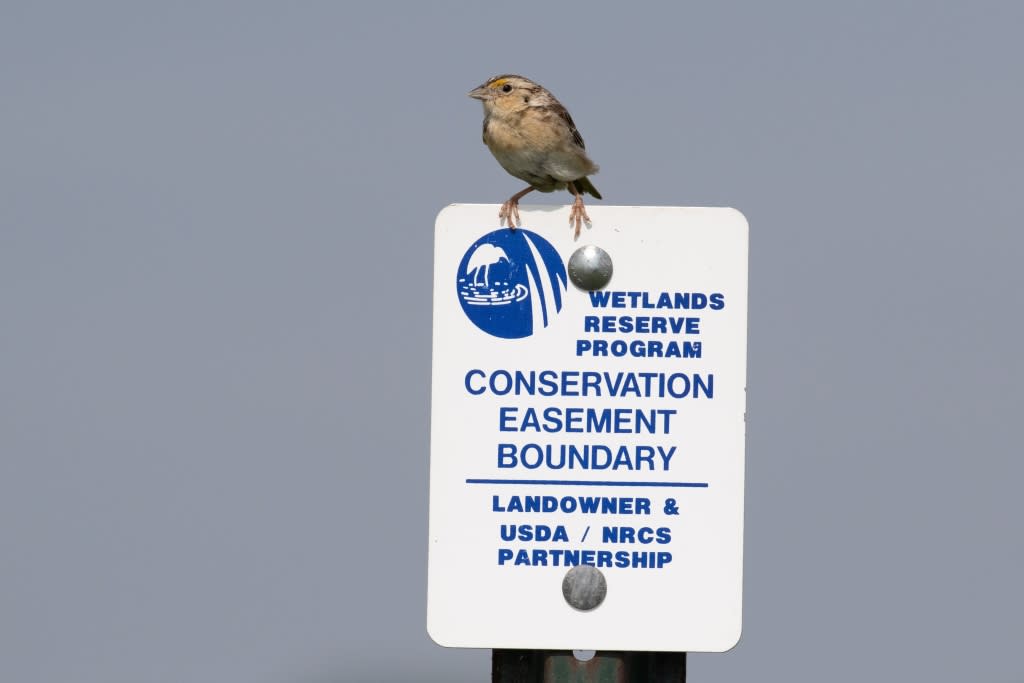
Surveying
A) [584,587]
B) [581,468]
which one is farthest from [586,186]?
[584,587]

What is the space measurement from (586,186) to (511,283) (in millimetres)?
1363

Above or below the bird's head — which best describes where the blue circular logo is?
below

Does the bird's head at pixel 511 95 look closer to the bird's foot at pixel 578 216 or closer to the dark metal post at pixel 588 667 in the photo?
the bird's foot at pixel 578 216

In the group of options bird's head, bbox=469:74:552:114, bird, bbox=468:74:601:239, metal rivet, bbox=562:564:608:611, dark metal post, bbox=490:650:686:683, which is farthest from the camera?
bird's head, bbox=469:74:552:114

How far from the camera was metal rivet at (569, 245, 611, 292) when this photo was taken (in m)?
3.59

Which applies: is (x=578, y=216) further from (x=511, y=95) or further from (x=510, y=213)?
(x=511, y=95)

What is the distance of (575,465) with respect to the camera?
3588 mm

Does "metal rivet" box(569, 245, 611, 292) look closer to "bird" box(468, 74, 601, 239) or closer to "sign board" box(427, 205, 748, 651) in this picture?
"sign board" box(427, 205, 748, 651)

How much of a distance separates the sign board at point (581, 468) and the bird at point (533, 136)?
104 cm

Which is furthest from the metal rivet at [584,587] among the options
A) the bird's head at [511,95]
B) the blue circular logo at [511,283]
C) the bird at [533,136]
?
the bird's head at [511,95]

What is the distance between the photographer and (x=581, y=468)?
3590 millimetres

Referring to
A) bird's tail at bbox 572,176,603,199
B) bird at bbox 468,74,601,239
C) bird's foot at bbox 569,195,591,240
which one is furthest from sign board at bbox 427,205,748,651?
bird's tail at bbox 572,176,603,199

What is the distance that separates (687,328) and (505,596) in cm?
99

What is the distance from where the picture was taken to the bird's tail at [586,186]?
15.8 feet
